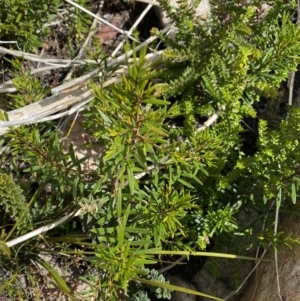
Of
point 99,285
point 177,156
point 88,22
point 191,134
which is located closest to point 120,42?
point 88,22

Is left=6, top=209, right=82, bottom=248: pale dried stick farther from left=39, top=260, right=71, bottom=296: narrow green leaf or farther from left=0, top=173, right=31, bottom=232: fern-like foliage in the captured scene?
left=39, top=260, right=71, bottom=296: narrow green leaf

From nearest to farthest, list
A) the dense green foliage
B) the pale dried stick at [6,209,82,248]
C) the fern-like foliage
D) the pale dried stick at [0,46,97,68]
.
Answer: the dense green foliage
the fern-like foliage
the pale dried stick at [6,209,82,248]
the pale dried stick at [0,46,97,68]

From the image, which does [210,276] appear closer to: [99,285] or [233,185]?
[233,185]

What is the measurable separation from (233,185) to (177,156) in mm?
644

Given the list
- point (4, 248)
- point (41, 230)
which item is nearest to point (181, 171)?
point (41, 230)

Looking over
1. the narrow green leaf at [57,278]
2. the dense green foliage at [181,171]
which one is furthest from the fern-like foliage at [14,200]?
the narrow green leaf at [57,278]

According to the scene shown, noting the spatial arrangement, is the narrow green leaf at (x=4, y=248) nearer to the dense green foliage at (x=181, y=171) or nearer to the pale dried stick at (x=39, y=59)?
the dense green foliage at (x=181, y=171)

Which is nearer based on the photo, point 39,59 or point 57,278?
point 57,278

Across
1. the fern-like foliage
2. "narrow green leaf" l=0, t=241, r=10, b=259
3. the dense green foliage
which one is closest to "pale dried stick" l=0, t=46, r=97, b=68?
the dense green foliage

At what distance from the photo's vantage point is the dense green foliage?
6.74 feet

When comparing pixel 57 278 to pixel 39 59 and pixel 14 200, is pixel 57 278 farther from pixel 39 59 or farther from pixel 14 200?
pixel 39 59

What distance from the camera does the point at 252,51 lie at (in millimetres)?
2277

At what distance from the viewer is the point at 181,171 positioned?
2213mm

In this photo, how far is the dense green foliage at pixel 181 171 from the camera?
2055mm
